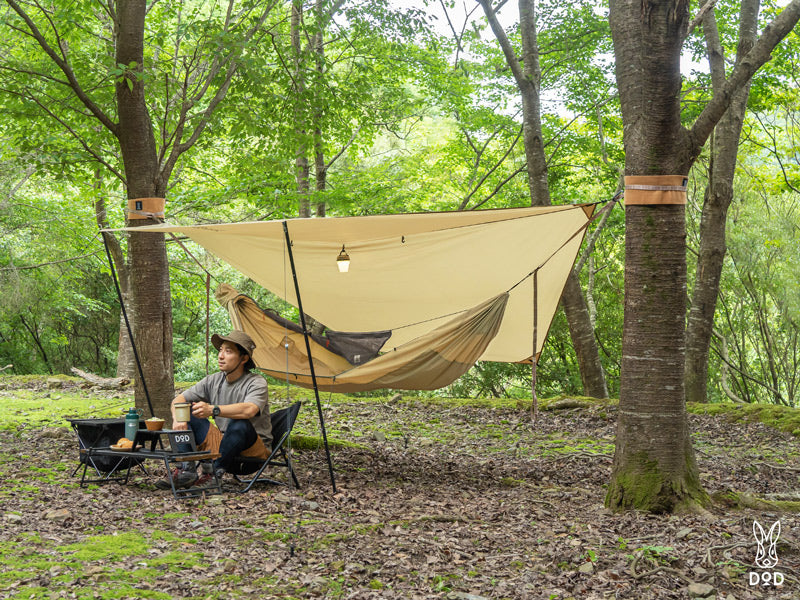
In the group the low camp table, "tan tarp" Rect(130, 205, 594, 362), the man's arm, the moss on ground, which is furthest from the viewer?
the moss on ground

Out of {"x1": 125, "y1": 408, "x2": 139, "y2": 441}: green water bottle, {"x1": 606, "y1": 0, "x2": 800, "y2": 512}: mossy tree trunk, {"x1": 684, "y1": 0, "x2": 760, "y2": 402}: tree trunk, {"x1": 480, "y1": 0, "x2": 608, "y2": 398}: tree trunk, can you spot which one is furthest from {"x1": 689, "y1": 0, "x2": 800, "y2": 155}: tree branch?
{"x1": 480, "y1": 0, "x2": 608, "y2": 398}: tree trunk

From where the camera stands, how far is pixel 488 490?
Answer: 3523mm

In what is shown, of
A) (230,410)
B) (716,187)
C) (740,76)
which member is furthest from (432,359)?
(716,187)

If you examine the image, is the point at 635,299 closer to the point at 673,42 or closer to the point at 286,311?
the point at 673,42

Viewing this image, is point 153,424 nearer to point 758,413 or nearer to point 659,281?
point 659,281

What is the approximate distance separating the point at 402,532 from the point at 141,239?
2.45 metres

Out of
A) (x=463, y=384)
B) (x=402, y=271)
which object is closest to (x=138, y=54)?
(x=402, y=271)

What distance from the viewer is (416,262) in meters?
4.32

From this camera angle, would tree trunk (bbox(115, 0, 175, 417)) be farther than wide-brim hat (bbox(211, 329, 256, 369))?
Yes

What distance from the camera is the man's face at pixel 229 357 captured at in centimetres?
337

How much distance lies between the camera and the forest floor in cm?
209

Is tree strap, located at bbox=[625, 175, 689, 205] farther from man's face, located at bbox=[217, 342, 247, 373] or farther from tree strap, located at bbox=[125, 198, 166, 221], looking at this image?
tree strap, located at bbox=[125, 198, 166, 221]

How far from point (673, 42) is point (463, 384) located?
8118mm

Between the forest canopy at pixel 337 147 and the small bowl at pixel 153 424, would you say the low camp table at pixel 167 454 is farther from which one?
the forest canopy at pixel 337 147
